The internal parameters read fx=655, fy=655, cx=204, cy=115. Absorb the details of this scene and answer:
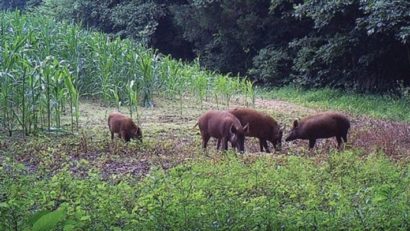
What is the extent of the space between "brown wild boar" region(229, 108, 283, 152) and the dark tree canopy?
281 inches

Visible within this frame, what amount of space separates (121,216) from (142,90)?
9.66m

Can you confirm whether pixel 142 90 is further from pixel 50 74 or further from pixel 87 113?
pixel 50 74

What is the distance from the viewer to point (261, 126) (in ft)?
33.3

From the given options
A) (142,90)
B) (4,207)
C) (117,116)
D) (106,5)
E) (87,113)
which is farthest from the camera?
(106,5)

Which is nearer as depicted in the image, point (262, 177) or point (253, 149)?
point (262, 177)

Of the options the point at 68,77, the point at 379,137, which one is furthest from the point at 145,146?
the point at 379,137

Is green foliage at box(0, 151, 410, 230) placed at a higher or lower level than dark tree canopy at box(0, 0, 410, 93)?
lower

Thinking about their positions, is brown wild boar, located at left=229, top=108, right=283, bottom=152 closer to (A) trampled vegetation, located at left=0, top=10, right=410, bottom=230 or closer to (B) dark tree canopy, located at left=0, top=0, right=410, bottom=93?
(A) trampled vegetation, located at left=0, top=10, right=410, bottom=230

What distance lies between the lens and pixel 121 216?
430 centimetres

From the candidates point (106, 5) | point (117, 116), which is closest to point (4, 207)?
point (117, 116)

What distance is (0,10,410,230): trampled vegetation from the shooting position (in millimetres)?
4238

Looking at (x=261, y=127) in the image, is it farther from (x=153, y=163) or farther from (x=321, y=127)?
(x=153, y=163)

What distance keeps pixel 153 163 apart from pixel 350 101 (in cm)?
1270

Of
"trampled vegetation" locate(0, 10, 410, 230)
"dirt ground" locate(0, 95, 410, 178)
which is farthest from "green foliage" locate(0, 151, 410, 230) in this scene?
"dirt ground" locate(0, 95, 410, 178)
